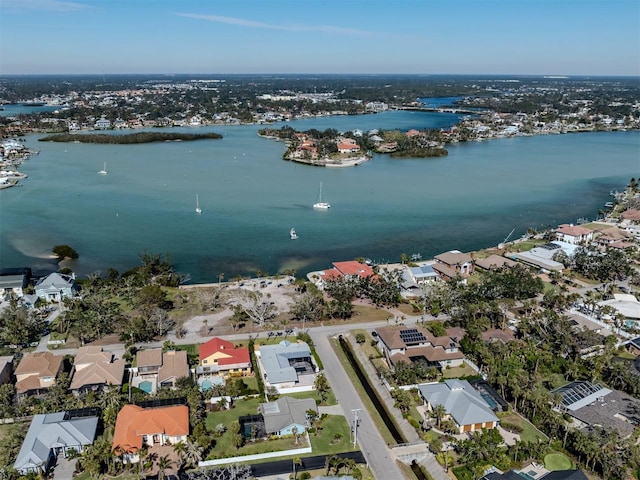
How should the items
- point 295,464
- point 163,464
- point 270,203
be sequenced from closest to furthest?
→ point 163,464 → point 295,464 → point 270,203

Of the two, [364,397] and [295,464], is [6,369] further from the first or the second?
[364,397]

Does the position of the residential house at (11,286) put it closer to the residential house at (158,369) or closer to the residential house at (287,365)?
the residential house at (158,369)

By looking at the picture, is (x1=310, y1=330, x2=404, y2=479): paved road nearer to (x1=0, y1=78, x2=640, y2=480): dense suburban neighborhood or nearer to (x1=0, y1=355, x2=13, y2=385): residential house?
(x1=0, y1=78, x2=640, y2=480): dense suburban neighborhood

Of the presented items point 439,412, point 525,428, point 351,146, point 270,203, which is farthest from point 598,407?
point 351,146

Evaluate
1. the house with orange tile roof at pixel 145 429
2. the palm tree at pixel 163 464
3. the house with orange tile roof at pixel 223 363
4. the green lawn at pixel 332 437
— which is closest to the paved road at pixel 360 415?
the green lawn at pixel 332 437

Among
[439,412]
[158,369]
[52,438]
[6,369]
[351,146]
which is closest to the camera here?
[52,438]

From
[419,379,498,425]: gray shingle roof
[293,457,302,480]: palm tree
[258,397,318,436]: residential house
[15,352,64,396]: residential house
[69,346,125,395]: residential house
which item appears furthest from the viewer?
[69,346,125,395]: residential house

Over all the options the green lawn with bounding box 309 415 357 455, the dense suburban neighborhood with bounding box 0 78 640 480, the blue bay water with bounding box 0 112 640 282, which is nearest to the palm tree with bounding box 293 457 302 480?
the dense suburban neighborhood with bounding box 0 78 640 480
